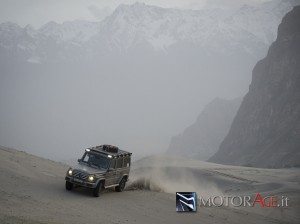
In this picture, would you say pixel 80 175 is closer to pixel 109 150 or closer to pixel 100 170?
pixel 100 170

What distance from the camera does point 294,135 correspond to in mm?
87938

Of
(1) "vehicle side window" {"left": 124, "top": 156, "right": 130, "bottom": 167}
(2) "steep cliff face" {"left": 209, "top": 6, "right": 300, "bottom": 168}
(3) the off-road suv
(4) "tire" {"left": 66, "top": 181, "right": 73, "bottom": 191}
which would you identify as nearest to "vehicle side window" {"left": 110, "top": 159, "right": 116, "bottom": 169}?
(3) the off-road suv

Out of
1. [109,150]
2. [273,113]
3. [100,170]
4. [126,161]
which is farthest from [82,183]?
[273,113]

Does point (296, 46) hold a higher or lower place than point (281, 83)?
higher

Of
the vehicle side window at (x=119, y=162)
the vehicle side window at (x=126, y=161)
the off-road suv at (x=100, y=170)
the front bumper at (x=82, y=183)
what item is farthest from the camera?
the vehicle side window at (x=126, y=161)

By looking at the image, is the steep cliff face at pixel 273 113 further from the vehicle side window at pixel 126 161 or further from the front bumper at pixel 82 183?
the front bumper at pixel 82 183

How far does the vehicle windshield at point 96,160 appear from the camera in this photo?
Result: 1988 centimetres

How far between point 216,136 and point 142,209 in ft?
598

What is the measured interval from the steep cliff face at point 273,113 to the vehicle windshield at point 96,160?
65079 mm

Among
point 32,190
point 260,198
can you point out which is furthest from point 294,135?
point 32,190

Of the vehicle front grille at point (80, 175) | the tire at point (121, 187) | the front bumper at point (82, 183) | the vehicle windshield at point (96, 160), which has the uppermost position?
the vehicle windshield at point (96, 160)

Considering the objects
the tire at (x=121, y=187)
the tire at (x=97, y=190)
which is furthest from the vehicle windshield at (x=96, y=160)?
the tire at (x=121, y=187)

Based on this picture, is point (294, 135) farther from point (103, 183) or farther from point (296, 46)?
point (103, 183)

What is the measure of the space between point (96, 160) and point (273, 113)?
93.5 metres
